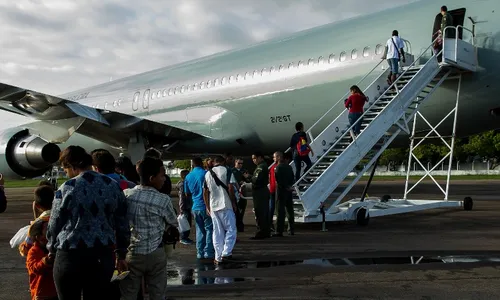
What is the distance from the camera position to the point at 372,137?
39.1ft

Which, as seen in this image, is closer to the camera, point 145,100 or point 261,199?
point 261,199

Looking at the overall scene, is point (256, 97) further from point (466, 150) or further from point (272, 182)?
point (466, 150)

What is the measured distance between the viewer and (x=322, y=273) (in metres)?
6.67

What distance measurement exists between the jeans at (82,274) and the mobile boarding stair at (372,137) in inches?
278

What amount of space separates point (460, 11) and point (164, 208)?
10.8 m

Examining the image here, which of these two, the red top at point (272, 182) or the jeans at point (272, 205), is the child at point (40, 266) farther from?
the jeans at point (272, 205)

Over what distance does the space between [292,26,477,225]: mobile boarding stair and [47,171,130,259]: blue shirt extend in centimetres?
697

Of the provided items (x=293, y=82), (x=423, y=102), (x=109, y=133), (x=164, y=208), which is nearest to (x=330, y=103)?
(x=293, y=82)

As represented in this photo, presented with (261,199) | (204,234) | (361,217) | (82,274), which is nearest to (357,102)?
(361,217)

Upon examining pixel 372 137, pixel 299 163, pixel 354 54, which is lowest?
pixel 299 163

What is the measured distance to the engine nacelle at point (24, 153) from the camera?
19516 millimetres

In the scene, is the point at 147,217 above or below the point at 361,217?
above

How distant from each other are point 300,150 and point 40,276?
27.4 ft

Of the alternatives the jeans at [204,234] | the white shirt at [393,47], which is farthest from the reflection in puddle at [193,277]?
the white shirt at [393,47]
